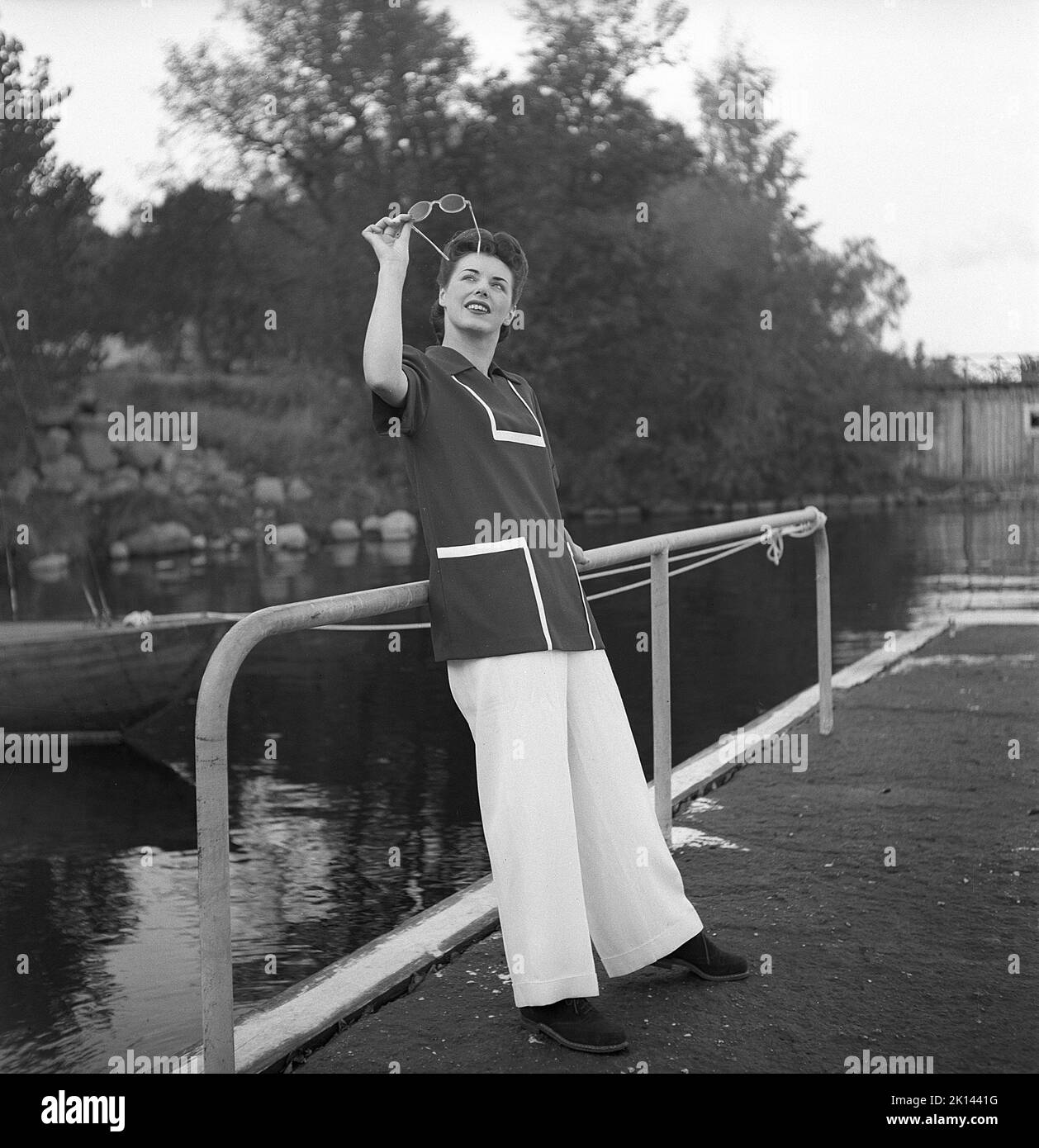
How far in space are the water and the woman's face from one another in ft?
7.53

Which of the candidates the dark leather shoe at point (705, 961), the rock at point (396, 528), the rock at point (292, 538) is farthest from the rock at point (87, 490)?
the dark leather shoe at point (705, 961)

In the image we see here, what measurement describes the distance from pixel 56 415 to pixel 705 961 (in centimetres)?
3093

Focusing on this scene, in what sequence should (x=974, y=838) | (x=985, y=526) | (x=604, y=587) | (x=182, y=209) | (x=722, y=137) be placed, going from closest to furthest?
(x=974, y=838)
(x=604, y=587)
(x=985, y=526)
(x=182, y=209)
(x=722, y=137)

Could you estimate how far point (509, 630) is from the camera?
9.95 feet

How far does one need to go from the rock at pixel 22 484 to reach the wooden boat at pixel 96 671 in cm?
2214

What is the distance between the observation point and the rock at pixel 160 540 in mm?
30281

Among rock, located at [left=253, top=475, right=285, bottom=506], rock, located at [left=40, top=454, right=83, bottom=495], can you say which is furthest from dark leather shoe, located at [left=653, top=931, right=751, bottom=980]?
rock, located at [left=253, top=475, right=285, bottom=506]

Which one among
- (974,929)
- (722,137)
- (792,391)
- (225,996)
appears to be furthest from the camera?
(722,137)

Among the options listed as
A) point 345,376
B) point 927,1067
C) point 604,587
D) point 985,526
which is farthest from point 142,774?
point 345,376

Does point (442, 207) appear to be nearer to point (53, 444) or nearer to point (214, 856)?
point (214, 856)

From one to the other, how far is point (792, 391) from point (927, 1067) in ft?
154

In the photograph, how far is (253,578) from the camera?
2231 cm

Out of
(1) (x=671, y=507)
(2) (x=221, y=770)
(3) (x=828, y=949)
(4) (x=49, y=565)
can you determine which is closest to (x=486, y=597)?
(2) (x=221, y=770)

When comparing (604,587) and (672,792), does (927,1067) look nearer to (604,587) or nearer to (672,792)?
(672,792)
